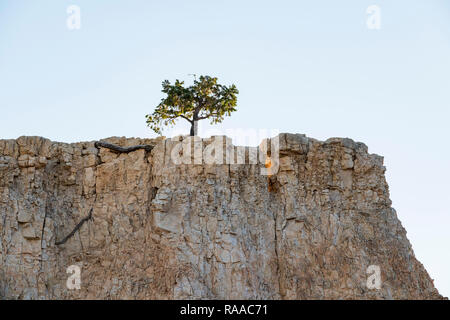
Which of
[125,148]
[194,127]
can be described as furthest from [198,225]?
[194,127]

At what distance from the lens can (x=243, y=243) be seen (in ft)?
84.4

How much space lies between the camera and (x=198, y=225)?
2569cm

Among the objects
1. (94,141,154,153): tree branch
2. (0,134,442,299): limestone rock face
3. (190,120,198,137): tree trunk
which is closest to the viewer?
(0,134,442,299): limestone rock face

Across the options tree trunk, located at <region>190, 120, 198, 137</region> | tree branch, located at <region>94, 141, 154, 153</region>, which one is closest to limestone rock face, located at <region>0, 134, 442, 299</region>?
tree branch, located at <region>94, 141, 154, 153</region>

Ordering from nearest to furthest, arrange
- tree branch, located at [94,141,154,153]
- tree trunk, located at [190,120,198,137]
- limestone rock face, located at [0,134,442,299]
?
1. limestone rock face, located at [0,134,442,299]
2. tree branch, located at [94,141,154,153]
3. tree trunk, located at [190,120,198,137]

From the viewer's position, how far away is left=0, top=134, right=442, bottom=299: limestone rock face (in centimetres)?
2503

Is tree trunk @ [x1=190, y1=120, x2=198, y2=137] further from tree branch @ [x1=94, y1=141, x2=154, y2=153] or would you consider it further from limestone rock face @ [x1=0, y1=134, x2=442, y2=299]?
tree branch @ [x1=94, y1=141, x2=154, y2=153]

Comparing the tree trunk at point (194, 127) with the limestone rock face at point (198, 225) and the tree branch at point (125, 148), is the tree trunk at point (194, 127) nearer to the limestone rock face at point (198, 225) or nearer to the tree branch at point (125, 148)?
the limestone rock face at point (198, 225)

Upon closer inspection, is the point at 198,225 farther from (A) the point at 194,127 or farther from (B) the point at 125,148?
(A) the point at 194,127

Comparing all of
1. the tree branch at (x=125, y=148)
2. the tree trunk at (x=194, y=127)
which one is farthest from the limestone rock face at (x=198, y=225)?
the tree trunk at (x=194, y=127)
